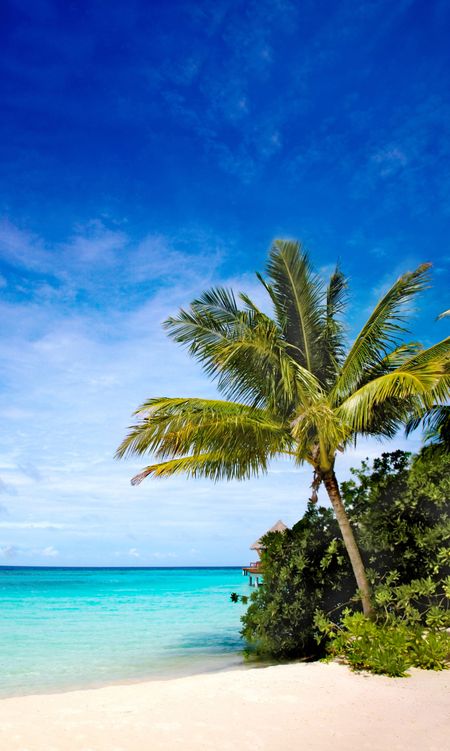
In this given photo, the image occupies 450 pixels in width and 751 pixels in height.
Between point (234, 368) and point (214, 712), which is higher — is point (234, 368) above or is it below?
above

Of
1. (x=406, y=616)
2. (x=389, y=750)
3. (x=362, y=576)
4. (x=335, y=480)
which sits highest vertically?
(x=335, y=480)

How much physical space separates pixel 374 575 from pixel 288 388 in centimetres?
314

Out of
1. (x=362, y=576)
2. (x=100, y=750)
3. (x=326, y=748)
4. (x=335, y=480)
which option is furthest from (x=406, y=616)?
(x=100, y=750)

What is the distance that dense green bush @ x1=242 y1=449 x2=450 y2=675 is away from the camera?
24.3ft

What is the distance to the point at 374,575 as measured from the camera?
838 cm

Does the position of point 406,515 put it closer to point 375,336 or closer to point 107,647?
point 375,336

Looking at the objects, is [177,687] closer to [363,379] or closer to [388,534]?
[388,534]

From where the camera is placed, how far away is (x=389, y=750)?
4.25 meters

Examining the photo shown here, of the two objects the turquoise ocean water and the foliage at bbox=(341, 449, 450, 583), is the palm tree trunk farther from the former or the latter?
the turquoise ocean water

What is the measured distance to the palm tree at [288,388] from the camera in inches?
322

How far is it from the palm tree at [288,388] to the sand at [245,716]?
230 centimetres

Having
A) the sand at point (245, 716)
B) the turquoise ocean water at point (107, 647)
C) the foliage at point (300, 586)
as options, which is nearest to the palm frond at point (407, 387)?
the foliage at point (300, 586)

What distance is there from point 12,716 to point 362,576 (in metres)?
5.10

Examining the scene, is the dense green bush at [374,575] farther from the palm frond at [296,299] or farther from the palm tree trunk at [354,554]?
the palm frond at [296,299]
